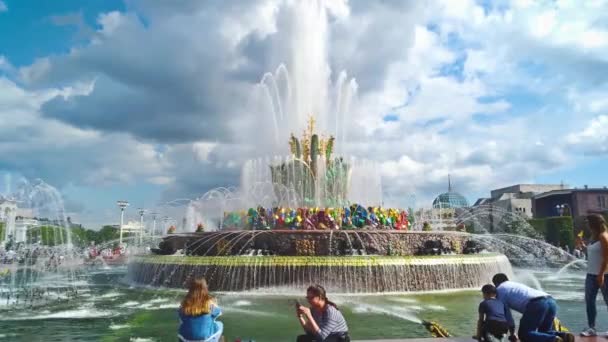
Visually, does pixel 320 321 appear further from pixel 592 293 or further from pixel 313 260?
pixel 313 260

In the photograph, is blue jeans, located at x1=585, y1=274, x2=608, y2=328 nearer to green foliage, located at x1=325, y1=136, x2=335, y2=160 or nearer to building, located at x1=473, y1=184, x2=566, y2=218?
green foliage, located at x1=325, y1=136, x2=335, y2=160

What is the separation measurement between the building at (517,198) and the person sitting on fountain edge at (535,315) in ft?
389

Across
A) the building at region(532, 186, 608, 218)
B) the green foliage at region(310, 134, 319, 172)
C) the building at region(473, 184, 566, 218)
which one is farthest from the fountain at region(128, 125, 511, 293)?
the building at region(473, 184, 566, 218)

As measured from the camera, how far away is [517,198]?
5349 inches

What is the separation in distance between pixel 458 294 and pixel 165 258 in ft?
41.9

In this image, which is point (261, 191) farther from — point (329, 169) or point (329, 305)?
point (329, 305)

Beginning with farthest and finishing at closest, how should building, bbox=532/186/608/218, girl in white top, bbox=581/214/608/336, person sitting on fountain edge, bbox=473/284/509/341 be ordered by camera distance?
building, bbox=532/186/608/218 < girl in white top, bbox=581/214/608/336 < person sitting on fountain edge, bbox=473/284/509/341

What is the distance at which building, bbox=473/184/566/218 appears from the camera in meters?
128

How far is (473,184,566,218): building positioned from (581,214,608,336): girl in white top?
117 metres

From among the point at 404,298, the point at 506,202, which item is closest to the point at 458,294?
the point at 404,298

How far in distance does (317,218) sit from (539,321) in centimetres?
1717

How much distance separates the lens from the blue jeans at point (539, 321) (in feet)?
21.9

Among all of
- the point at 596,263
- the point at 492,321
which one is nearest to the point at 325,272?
the point at 596,263

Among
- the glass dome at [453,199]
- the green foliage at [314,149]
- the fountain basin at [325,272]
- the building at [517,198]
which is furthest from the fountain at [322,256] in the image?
the glass dome at [453,199]
